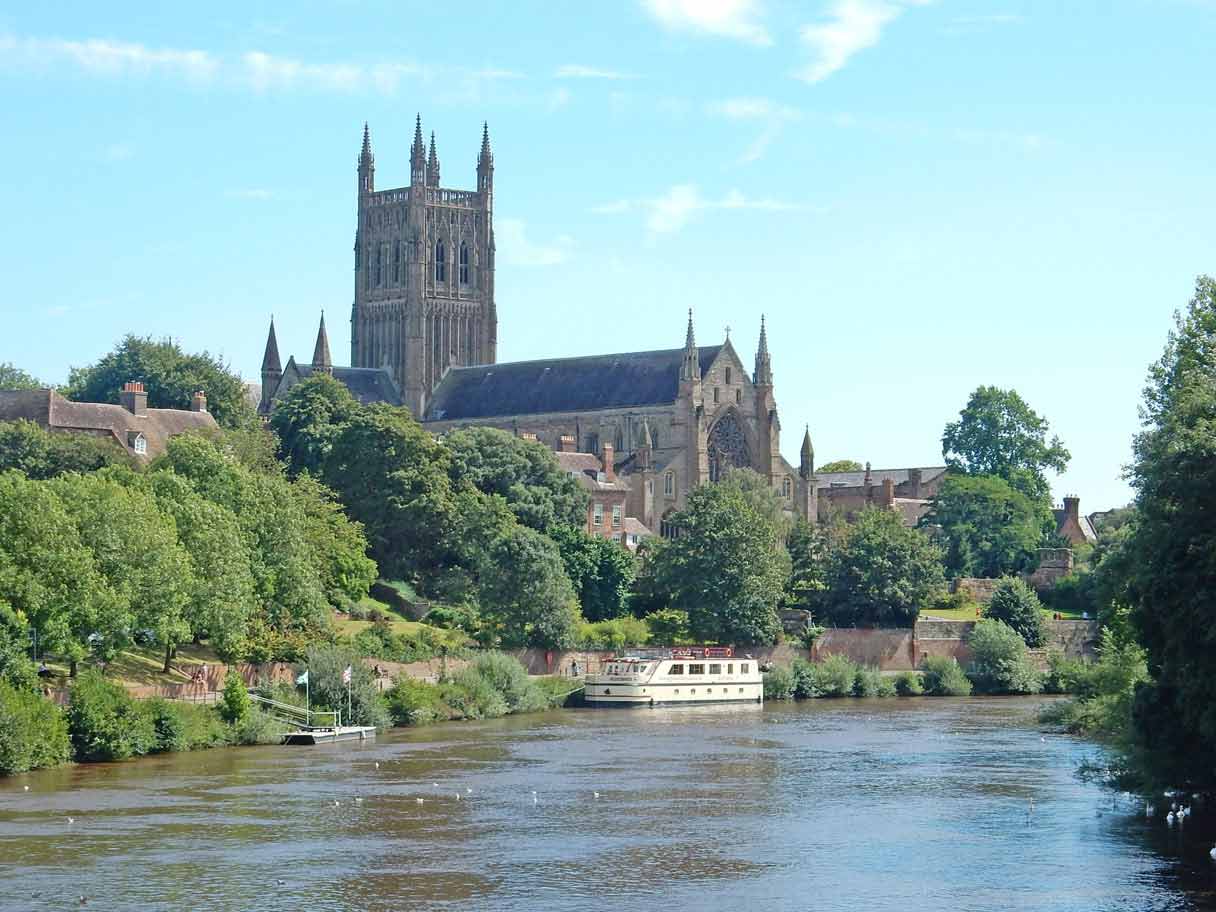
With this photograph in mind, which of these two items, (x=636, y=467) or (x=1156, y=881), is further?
(x=636, y=467)

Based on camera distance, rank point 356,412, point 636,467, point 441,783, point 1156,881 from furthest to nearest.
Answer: point 636,467
point 356,412
point 441,783
point 1156,881

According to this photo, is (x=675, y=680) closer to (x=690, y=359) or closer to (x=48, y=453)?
(x=48, y=453)

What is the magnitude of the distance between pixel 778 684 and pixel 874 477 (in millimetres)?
87282

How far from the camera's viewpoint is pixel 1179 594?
46625mm

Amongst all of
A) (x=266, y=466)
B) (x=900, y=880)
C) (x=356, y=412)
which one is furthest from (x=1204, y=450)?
(x=356, y=412)

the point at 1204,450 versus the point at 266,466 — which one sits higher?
the point at 266,466

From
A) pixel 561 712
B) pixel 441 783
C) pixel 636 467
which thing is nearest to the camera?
pixel 441 783

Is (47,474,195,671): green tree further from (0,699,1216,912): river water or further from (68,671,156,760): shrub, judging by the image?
(0,699,1216,912): river water

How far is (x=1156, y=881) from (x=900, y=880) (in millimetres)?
5432

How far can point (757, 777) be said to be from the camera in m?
63.3

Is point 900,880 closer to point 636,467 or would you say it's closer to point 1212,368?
point 1212,368

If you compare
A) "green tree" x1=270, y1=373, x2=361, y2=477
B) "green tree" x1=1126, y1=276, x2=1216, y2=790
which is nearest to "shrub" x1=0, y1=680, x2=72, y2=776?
"green tree" x1=1126, y1=276, x2=1216, y2=790

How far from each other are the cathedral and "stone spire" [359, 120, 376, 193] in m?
0.13

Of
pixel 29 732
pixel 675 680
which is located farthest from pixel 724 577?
pixel 29 732
